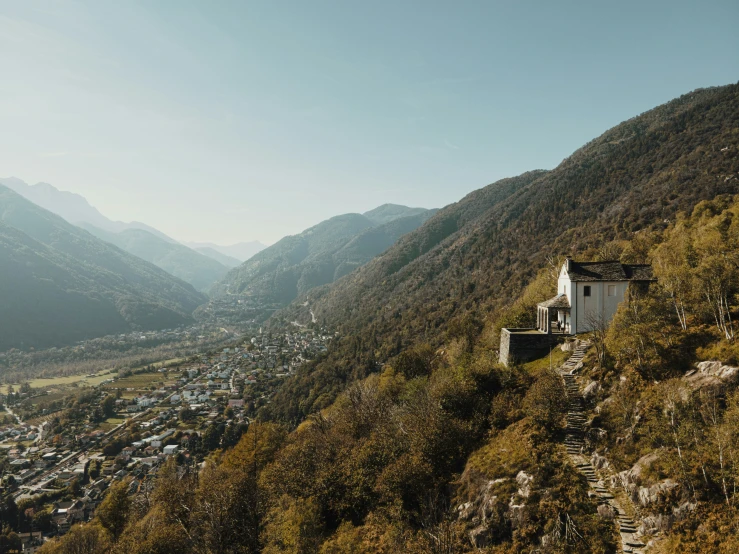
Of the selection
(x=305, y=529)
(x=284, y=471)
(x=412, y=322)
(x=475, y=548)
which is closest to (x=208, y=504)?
(x=284, y=471)

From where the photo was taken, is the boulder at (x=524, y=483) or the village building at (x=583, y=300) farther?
the village building at (x=583, y=300)

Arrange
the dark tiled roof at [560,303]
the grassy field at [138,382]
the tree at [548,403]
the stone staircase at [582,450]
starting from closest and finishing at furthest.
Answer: the stone staircase at [582,450]
the tree at [548,403]
the dark tiled roof at [560,303]
the grassy field at [138,382]

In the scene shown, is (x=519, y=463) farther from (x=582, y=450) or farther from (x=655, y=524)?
(x=655, y=524)

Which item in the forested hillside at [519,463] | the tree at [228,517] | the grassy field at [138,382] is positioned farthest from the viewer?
the grassy field at [138,382]

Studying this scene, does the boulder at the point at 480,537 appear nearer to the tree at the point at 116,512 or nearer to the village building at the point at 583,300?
the village building at the point at 583,300

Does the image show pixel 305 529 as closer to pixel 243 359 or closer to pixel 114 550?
pixel 114 550

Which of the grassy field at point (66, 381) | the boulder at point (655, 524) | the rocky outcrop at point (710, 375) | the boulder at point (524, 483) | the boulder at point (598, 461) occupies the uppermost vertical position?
the rocky outcrop at point (710, 375)

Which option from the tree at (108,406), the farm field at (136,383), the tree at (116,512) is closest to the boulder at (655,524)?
the tree at (116,512)
